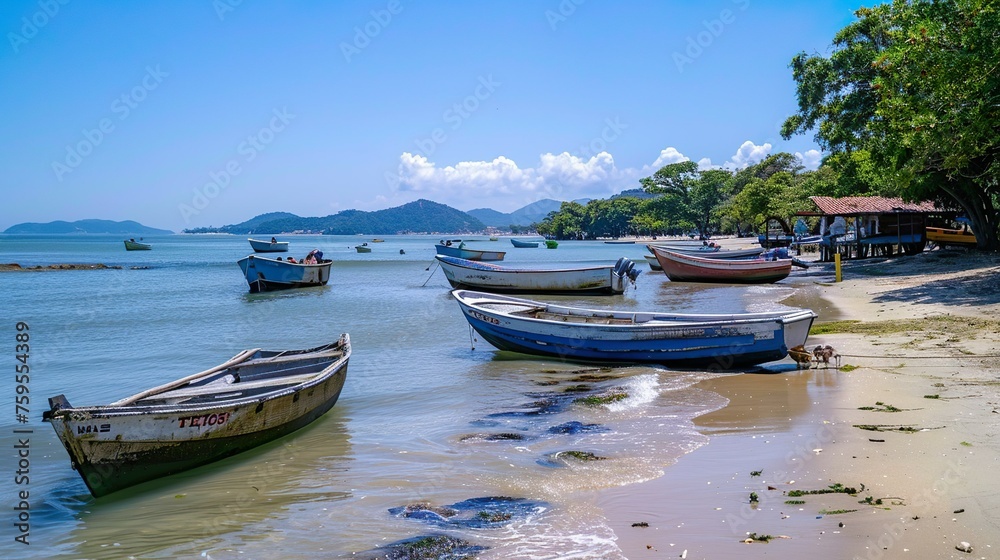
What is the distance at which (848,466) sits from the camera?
21.6 ft

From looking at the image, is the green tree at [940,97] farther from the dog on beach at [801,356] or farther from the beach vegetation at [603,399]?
the beach vegetation at [603,399]

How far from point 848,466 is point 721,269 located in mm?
24002

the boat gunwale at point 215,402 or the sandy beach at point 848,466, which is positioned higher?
the boat gunwale at point 215,402

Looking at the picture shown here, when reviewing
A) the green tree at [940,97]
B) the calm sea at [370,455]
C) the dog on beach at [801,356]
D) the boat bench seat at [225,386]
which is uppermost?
the green tree at [940,97]

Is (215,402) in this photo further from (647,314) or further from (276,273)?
(276,273)

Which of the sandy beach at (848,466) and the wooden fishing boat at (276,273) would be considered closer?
the sandy beach at (848,466)

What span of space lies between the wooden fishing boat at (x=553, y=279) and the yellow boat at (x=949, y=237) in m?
13.0

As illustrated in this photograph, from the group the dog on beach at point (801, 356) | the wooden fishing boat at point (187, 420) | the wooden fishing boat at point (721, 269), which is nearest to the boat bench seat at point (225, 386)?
the wooden fishing boat at point (187, 420)

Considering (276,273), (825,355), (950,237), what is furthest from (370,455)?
(950,237)

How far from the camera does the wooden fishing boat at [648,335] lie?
38.2ft

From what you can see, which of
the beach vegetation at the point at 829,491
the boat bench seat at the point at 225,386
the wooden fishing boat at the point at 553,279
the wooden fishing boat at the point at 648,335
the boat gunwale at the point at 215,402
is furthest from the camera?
the wooden fishing boat at the point at 553,279

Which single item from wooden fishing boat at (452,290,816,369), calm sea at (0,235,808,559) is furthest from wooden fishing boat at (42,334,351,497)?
wooden fishing boat at (452,290,816,369)

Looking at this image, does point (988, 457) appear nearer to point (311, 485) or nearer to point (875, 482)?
point (875, 482)

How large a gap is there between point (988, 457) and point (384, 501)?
5547 millimetres
